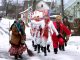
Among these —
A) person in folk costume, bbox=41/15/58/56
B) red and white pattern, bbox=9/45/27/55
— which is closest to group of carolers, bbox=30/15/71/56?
person in folk costume, bbox=41/15/58/56

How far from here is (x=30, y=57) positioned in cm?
1425

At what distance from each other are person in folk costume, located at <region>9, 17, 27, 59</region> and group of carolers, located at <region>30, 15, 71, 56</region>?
1.21 meters

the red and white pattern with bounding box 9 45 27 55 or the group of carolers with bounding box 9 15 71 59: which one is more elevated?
the group of carolers with bounding box 9 15 71 59

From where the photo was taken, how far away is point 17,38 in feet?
44.7

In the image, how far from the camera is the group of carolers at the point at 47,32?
14484 mm

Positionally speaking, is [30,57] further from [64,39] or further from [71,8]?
[71,8]

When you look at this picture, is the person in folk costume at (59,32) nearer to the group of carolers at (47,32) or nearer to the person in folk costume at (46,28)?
the group of carolers at (47,32)

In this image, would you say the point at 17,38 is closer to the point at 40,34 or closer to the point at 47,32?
the point at 47,32

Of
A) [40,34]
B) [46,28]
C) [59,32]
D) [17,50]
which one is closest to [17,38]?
[17,50]

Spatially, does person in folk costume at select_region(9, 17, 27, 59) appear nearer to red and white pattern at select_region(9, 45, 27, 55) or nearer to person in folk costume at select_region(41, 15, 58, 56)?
red and white pattern at select_region(9, 45, 27, 55)

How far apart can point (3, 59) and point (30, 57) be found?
47.1 inches

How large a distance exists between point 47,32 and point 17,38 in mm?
1486

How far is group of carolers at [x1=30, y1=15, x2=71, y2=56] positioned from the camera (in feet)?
47.5

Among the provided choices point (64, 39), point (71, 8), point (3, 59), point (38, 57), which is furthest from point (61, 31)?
point (71, 8)
